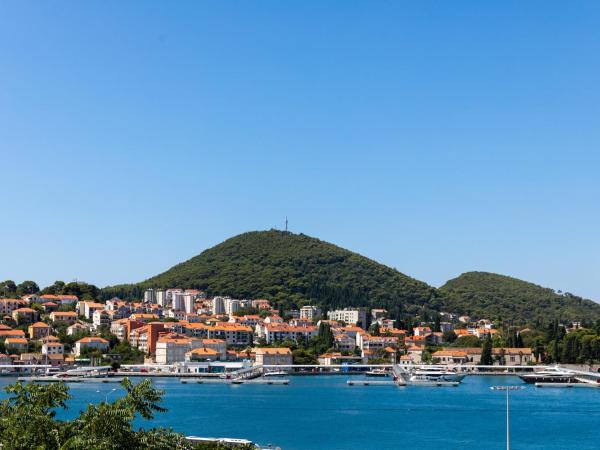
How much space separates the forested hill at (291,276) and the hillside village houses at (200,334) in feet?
43.8

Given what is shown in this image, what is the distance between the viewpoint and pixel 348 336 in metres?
72.6

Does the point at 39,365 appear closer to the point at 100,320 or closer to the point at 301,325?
the point at 100,320

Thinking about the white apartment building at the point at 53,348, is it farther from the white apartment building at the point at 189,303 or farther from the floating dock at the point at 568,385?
the floating dock at the point at 568,385

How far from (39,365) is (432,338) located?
1281 inches

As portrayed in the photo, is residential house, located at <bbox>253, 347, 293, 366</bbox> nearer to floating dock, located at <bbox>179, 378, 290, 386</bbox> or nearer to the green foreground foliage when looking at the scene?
floating dock, located at <bbox>179, 378, 290, 386</bbox>

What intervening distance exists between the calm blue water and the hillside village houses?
12146 millimetres

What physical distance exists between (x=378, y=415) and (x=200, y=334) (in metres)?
36.6

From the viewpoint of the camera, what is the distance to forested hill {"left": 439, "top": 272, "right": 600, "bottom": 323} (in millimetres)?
113188

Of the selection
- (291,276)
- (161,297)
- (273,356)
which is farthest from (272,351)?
(291,276)

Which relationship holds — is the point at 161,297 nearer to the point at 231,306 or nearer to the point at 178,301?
the point at 178,301

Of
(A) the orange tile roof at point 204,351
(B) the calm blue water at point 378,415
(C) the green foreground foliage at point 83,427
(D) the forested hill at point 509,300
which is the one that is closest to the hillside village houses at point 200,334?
(A) the orange tile roof at point 204,351

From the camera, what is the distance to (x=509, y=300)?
403 feet

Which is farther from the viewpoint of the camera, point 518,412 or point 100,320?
point 100,320

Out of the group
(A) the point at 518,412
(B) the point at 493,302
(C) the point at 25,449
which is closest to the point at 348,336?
(A) the point at 518,412
